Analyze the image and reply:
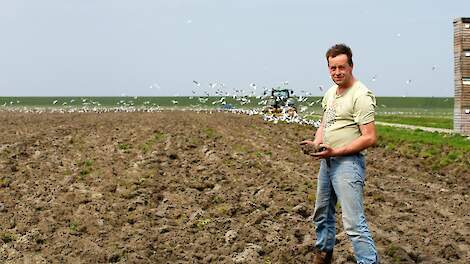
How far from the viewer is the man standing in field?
5.71 m

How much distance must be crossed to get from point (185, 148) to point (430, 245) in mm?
8991

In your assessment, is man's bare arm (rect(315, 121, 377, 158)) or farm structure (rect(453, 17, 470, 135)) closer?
man's bare arm (rect(315, 121, 377, 158))

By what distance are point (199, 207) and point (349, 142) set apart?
4072 mm

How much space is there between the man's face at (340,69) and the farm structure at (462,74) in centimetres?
1947

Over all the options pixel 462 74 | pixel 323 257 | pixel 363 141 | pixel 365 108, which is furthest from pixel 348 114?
pixel 462 74

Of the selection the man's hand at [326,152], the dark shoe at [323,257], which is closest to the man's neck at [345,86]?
the man's hand at [326,152]

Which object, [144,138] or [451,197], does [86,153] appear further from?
[451,197]

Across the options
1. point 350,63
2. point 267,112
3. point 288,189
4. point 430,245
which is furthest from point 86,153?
point 267,112

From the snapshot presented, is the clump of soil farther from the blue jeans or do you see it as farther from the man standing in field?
the blue jeans

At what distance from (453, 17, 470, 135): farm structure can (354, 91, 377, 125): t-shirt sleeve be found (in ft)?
64.0

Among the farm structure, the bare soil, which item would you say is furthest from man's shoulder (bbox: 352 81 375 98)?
the farm structure

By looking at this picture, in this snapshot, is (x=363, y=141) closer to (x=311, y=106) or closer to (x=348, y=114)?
(x=348, y=114)

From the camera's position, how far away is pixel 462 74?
79.6 feet

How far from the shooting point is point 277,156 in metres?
15.2
